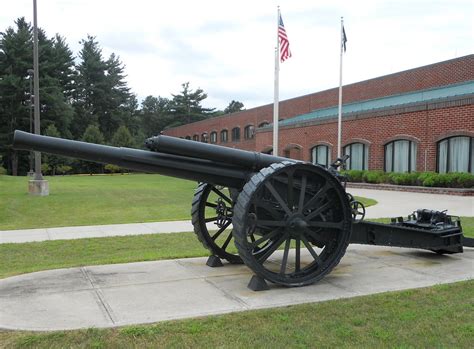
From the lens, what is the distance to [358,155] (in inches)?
1032

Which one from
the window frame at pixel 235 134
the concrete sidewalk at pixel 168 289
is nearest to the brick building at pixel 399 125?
the window frame at pixel 235 134

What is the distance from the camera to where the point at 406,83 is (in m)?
30.2

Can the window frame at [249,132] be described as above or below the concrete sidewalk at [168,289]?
above

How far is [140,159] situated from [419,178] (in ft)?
57.0

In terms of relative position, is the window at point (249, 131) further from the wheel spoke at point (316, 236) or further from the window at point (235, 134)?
the wheel spoke at point (316, 236)

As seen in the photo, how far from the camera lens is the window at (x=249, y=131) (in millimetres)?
49691

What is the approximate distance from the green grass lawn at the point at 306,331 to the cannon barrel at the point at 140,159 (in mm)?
1551

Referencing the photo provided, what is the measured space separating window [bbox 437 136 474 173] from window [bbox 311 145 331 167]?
852 cm

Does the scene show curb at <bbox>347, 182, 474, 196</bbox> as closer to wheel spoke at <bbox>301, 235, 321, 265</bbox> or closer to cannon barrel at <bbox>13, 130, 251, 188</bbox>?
wheel spoke at <bbox>301, 235, 321, 265</bbox>

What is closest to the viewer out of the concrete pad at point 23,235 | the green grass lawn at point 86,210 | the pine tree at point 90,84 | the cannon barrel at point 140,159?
the cannon barrel at point 140,159

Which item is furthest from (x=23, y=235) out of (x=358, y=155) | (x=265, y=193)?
(x=358, y=155)

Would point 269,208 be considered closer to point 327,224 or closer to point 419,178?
point 327,224

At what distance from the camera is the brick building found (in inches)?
784

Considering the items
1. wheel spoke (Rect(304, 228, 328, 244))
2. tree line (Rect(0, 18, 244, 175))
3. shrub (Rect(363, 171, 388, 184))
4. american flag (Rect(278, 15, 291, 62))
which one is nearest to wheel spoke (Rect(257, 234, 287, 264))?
wheel spoke (Rect(304, 228, 328, 244))
